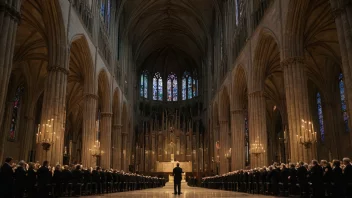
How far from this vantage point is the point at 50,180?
36.3 ft

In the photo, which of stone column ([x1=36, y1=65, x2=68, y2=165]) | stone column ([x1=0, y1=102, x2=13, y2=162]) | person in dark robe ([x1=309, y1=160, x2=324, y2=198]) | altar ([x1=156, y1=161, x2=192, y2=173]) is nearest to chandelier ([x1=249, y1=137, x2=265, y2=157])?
person in dark robe ([x1=309, y1=160, x2=324, y2=198])

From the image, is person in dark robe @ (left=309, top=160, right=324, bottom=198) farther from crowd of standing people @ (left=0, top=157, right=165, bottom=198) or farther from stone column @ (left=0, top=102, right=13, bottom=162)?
stone column @ (left=0, top=102, right=13, bottom=162)

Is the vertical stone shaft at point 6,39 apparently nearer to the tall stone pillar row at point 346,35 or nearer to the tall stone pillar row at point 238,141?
the tall stone pillar row at point 346,35

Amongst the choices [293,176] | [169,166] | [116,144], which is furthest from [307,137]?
[169,166]

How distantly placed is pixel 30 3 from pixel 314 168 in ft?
53.8

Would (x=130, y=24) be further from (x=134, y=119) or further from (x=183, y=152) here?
(x=183, y=152)

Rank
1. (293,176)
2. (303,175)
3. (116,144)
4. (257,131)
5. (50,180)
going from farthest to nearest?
1. (116,144)
2. (257,131)
3. (293,176)
4. (303,175)
5. (50,180)

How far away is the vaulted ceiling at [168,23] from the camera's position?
38.7 meters

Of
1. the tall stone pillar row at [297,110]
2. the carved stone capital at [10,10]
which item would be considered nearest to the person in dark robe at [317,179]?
the tall stone pillar row at [297,110]

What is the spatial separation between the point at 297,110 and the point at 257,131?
5.98 m

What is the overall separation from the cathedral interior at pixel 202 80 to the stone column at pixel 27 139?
88 millimetres

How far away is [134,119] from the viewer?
4753 cm

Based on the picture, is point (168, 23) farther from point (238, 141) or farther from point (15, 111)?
point (15, 111)

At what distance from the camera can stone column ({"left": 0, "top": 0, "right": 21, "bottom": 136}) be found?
1134cm
